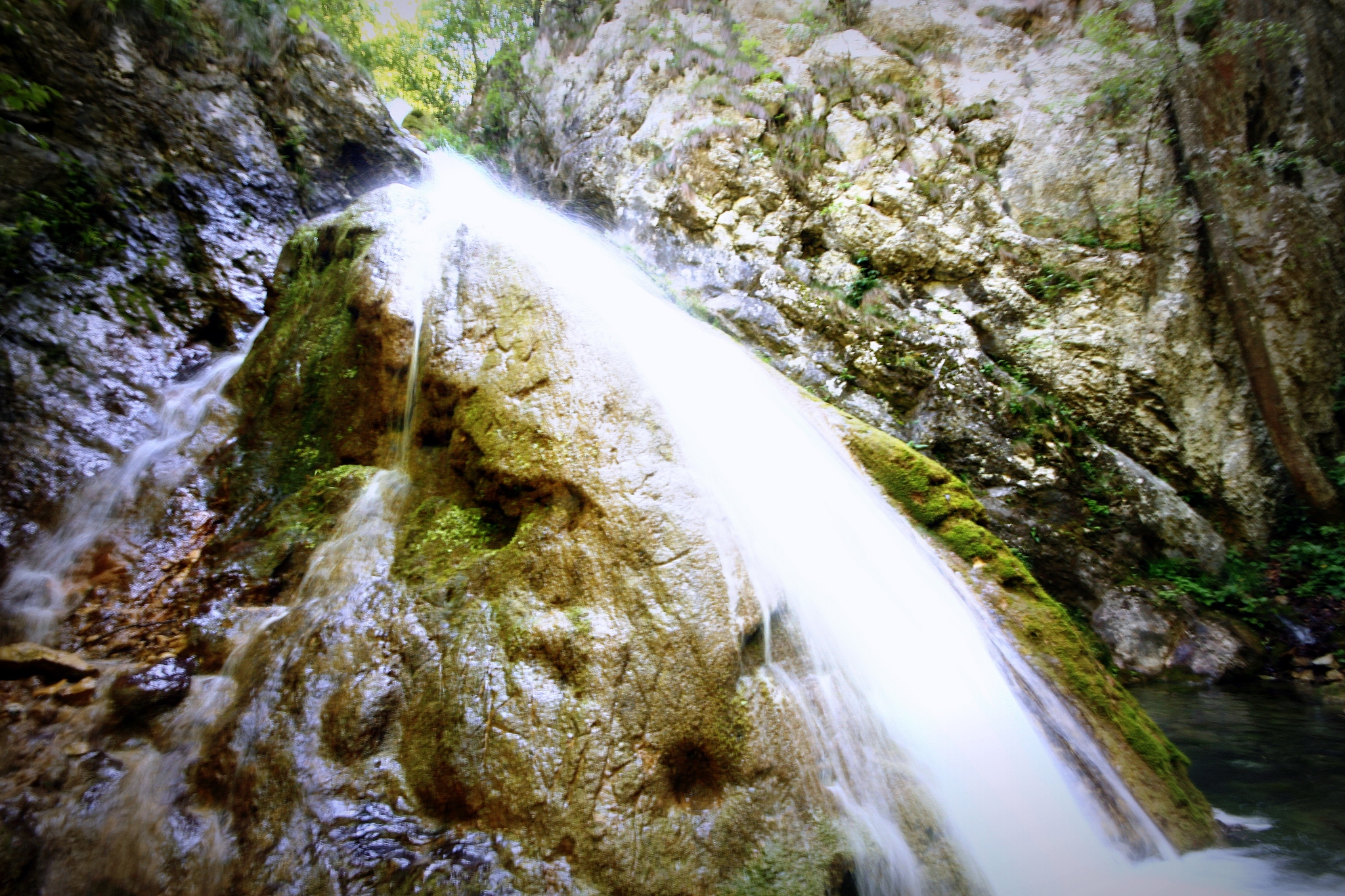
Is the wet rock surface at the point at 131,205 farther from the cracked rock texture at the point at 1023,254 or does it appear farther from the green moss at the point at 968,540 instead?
the green moss at the point at 968,540

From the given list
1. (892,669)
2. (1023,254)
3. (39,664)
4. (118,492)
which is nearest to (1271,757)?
(892,669)

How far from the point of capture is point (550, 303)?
14.0 ft

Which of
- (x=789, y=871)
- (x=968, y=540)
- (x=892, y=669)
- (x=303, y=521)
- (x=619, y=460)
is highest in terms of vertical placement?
(x=619, y=460)

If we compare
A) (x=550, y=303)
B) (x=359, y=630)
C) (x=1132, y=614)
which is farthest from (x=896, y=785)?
(x=1132, y=614)

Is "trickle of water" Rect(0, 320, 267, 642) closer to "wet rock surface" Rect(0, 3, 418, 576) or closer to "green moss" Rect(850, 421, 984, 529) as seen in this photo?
"wet rock surface" Rect(0, 3, 418, 576)

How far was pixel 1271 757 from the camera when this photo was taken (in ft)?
14.0

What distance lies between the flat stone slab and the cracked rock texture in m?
6.69

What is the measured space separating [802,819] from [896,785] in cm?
51

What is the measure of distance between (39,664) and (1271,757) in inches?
Answer: 336

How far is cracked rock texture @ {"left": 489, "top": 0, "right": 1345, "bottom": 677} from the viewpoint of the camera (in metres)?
6.36

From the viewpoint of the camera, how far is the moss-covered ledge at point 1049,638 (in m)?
3.07

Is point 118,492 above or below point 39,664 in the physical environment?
above

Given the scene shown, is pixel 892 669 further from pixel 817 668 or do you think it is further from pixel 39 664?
pixel 39 664

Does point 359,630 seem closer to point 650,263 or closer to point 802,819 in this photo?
point 802,819
